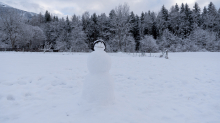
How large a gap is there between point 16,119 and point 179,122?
3.61m

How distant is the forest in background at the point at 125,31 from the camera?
2509 cm

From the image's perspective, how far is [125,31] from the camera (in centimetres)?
2511

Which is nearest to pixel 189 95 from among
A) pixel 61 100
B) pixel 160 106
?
pixel 160 106

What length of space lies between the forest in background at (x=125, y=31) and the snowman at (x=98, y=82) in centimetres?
2095

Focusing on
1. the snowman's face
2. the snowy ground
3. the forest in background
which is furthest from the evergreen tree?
the snowman's face

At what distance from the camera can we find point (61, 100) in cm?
338

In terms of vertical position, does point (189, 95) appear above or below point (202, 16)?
below

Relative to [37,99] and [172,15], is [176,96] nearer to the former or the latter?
[37,99]

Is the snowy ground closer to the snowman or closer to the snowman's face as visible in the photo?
the snowman

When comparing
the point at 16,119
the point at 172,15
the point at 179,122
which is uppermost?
the point at 172,15

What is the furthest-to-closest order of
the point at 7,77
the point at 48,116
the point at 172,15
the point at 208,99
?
the point at 172,15 < the point at 7,77 < the point at 208,99 < the point at 48,116

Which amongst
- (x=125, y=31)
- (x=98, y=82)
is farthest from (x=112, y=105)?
(x=125, y=31)

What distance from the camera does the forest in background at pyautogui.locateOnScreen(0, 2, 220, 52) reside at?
2509cm

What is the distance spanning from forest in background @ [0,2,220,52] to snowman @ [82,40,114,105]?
68.7ft
